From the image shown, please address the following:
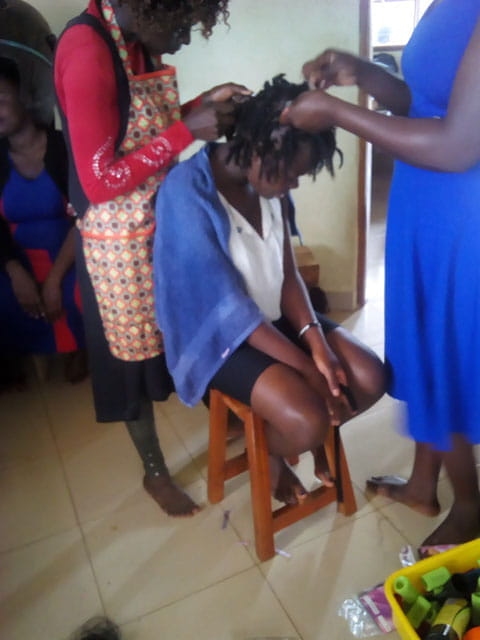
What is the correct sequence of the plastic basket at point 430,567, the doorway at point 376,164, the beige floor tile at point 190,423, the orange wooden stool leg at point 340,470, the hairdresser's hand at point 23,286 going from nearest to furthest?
the plastic basket at point 430,567
the orange wooden stool leg at point 340,470
the beige floor tile at point 190,423
the hairdresser's hand at point 23,286
the doorway at point 376,164

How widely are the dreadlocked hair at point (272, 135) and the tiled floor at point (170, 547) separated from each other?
2.91 ft

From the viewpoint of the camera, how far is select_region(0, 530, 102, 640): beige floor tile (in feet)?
4.01

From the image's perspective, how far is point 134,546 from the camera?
4.60 ft

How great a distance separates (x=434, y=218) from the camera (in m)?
1.04

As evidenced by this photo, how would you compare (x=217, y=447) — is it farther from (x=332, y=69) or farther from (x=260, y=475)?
(x=332, y=69)

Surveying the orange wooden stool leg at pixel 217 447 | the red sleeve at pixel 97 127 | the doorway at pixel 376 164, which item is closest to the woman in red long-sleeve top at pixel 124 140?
the red sleeve at pixel 97 127

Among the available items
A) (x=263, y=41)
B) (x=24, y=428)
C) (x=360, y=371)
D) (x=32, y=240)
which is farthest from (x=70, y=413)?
(x=263, y=41)

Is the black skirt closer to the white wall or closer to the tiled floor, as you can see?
the tiled floor

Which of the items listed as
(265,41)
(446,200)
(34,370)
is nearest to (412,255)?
(446,200)

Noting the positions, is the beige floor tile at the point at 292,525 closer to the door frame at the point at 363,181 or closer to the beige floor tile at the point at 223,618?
the beige floor tile at the point at 223,618

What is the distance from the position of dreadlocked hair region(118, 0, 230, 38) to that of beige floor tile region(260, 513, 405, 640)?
121cm

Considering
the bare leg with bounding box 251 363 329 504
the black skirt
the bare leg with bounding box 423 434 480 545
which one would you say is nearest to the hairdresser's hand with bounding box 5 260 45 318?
the black skirt

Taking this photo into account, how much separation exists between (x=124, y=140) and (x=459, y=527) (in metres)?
1.16

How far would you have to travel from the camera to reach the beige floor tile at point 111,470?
5.09 feet
